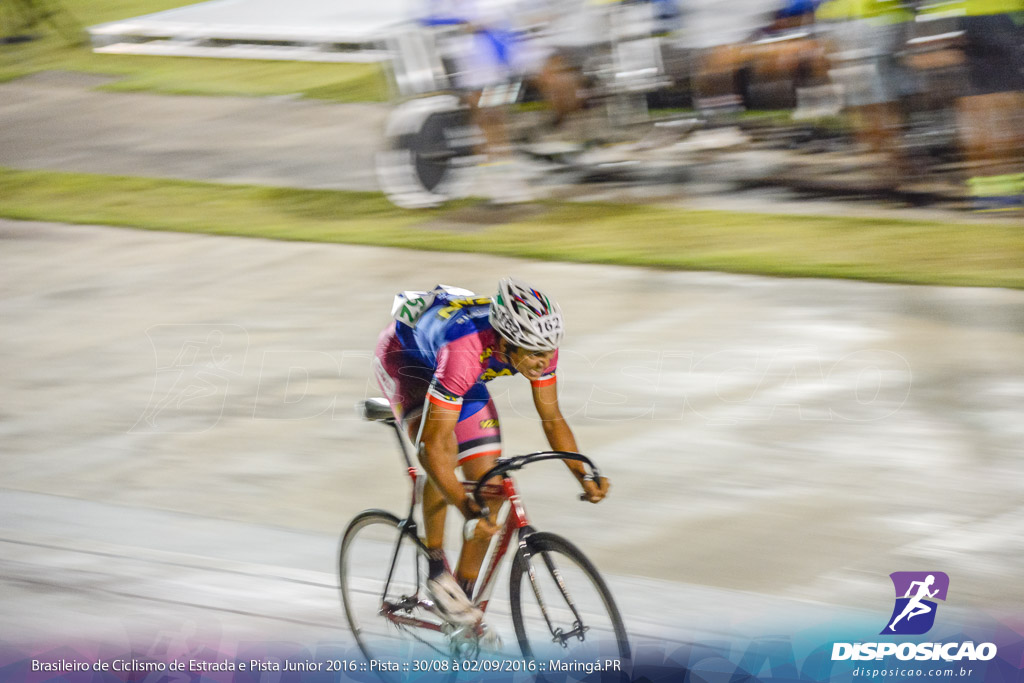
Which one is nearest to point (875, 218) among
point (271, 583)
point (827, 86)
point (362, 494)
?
point (827, 86)

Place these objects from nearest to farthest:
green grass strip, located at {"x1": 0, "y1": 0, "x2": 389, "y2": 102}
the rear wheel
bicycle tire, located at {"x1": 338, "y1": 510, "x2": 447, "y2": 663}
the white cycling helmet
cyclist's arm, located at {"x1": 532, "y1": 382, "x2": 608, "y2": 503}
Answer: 1. the white cycling helmet
2. cyclist's arm, located at {"x1": 532, "y1": 382, "x2": 608, "y2": 503}
3. bicycle tire, located at {"x1": 338, "y1": 510, "x2": 447, "y2": 663}
4. the rear wheel
5. green grass strip, located at {"x1": 0, "y1": 0, "x2": 389, "y2": 102}

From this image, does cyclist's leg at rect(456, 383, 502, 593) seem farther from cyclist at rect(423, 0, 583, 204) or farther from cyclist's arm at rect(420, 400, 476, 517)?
cyclist at rect(423, 0, 583, 204)

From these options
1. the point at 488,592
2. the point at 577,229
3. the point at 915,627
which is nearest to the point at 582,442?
the point at 915,627

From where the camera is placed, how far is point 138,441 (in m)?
7.03

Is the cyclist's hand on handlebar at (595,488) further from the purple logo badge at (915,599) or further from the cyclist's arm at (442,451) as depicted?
the purple logo badge at (915,599)

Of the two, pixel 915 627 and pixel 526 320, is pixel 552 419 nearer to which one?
pixel 526 320

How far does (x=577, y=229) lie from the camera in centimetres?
1031

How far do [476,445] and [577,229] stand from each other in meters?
6.34

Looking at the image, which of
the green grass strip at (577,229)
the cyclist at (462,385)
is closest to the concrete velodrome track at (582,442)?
the green grass strip at (577,229)

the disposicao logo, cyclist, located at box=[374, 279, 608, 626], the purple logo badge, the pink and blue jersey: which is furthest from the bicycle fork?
the purple logo badge

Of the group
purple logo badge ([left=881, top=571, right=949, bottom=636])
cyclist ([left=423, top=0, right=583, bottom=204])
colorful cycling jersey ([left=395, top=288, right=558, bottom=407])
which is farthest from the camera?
cyclist ([left=423, top=0, right=583, bottom=204])

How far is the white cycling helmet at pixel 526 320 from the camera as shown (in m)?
3.80

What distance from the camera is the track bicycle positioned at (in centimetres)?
386

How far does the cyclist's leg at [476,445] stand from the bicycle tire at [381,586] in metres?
0.26
